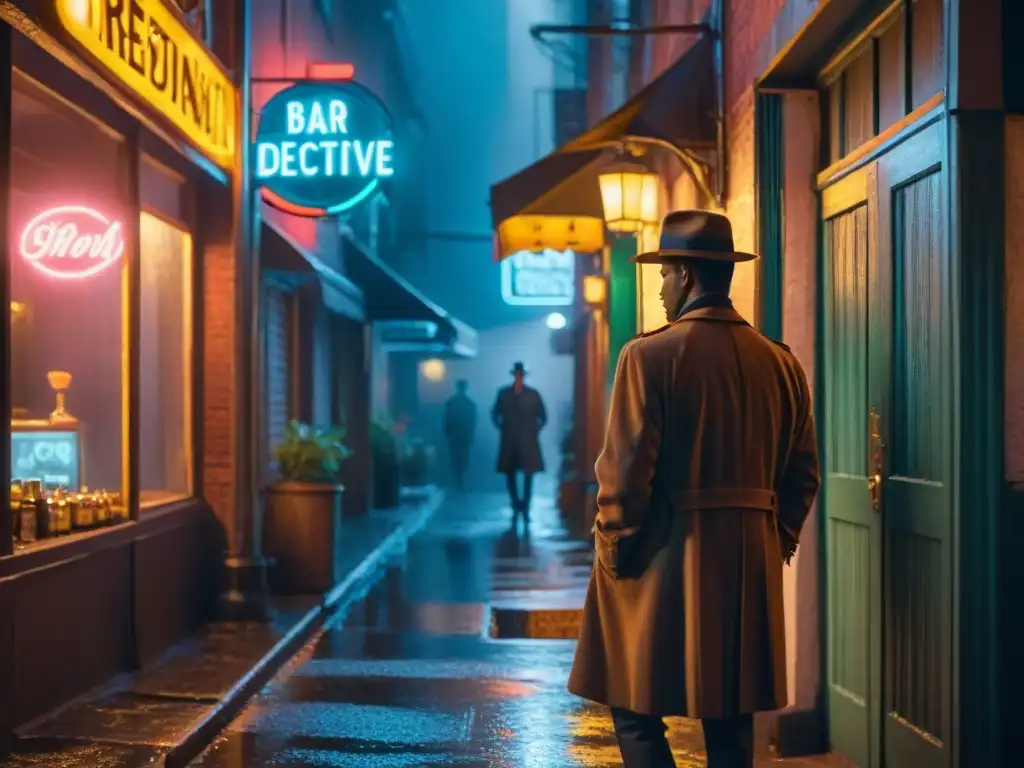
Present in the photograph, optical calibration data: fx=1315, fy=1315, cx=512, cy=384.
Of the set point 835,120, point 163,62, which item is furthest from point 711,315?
point 163,62

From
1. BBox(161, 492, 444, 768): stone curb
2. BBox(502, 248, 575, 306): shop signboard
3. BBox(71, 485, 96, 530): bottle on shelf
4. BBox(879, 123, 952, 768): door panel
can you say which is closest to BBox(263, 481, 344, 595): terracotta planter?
BBox(161, 492, 444, 768): stone curb

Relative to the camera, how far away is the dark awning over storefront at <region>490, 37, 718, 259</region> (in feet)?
24.8

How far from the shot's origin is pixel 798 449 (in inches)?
168

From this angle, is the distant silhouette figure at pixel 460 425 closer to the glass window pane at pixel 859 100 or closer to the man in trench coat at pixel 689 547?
the glass window pane at pixel 859 100

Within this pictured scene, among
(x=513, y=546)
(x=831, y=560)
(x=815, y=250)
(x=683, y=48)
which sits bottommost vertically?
(x=513, y=546)

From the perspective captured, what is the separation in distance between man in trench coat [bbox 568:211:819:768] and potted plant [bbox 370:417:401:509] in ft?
49.7

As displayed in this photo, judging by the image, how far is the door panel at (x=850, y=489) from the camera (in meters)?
5.28

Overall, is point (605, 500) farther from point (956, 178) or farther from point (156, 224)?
point (156, 224)

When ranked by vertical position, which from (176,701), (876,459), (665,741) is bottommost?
(176,701)

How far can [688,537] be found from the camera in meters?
3.99

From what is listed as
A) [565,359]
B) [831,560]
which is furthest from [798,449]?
[565,359]

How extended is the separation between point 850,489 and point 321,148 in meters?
6.11

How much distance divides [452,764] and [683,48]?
571 cm

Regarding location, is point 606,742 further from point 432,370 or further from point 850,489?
point 432,370
